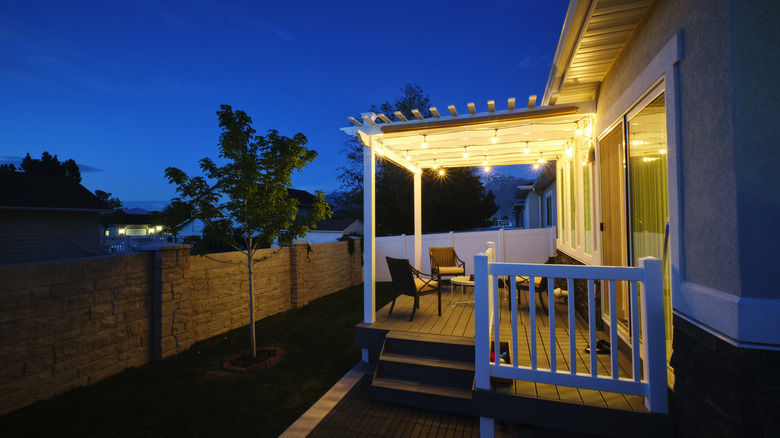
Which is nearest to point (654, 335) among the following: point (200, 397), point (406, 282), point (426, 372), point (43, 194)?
point (426, 372)

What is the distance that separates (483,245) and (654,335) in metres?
8.36

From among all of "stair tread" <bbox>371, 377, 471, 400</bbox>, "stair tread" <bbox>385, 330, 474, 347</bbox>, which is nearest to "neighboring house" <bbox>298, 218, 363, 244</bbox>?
"stair tread" <bbox>385, 330, 474, 347</bbox>

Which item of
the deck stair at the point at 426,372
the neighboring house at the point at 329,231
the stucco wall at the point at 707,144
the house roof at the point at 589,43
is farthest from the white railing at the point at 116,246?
the stucco wall at the point at 707,144

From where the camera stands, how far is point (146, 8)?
13.2 meters

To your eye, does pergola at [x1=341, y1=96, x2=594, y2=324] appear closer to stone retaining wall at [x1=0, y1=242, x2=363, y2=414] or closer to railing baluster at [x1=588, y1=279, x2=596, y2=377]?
railing baluster at [x1=588, y1=279, x2=596, y2=377]

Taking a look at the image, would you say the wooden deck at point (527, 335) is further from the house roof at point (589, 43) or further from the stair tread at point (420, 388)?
the house roof at point (589, 43)

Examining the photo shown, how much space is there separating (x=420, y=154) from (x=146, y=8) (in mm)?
13848

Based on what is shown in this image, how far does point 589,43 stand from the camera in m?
3.10

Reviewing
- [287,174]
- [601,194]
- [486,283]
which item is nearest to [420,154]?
[287,174]

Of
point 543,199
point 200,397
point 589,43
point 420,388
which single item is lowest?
point 200,397

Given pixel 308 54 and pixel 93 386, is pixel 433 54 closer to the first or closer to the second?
pixel 308 54

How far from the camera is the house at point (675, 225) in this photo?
1.54m

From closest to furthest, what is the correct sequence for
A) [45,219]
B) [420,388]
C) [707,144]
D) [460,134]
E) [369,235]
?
[707,144] < [420,388] < [369,235] < [460,134] < [45,219]

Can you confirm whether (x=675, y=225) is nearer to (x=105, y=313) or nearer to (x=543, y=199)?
(x=105, y=313)
